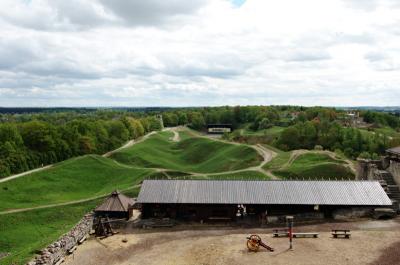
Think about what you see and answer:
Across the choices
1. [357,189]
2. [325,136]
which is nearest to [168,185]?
[357,189]

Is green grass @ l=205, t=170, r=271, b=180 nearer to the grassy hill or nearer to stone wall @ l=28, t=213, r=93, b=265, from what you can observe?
the grassy hill

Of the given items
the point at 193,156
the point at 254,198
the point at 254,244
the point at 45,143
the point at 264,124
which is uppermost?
the point at 264,124

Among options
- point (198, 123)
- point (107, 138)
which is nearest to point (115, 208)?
point (107, 138)

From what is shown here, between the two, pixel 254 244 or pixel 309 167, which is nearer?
pixel 254 244

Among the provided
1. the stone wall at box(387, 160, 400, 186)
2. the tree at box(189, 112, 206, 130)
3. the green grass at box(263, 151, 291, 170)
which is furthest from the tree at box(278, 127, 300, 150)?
the tree at box(189, 112, 206, 130)

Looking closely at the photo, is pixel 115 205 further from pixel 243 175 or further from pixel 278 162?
pixel 278 162

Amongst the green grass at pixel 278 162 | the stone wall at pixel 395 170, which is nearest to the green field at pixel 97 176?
the green grass at pixel 278 162

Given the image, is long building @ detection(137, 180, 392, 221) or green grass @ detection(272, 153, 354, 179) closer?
long building @ detection(137, 180, 392, 221)

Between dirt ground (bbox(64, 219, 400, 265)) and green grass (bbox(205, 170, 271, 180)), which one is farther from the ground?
dirt ground (bbox(64, 219, 400, 265))
